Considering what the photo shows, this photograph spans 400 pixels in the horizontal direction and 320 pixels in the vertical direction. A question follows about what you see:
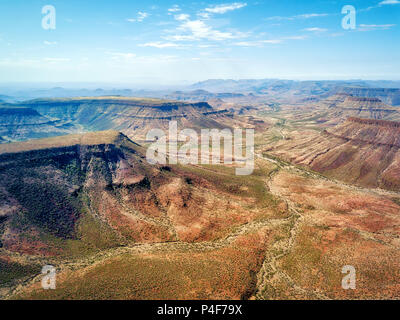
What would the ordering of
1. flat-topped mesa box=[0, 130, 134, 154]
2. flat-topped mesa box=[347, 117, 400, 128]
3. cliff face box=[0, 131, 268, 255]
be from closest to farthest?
cliff face box=[0, 131, 268, 255]
flat-topped mesa box=[0, 130, 134, 154]
flat-topped mesa box=[347, 117, 400, 128]

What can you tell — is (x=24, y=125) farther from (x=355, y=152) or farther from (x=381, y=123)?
(x=381, y=123)

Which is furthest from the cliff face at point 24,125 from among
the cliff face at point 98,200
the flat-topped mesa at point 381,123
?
the flat-topped mesa at point 381,123

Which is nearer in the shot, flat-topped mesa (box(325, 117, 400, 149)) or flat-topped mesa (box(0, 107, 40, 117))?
flat-topped mesa (box(325, 117, 400, 149))

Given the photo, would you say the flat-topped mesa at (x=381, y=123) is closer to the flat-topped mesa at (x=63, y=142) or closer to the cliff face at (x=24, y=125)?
the flat-topped mesa at (x=63, y=142)

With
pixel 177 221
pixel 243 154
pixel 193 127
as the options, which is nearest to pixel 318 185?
pixel 243 154

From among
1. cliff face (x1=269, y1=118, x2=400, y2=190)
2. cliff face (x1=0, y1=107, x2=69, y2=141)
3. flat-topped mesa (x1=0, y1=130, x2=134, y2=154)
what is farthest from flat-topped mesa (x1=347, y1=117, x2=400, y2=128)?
cliff face (x1=0, y1=107, x2=69, y2=141)

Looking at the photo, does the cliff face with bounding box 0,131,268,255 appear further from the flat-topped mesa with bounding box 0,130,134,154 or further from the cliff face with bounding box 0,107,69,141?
the cliff face with bounding box 0,107,69,141

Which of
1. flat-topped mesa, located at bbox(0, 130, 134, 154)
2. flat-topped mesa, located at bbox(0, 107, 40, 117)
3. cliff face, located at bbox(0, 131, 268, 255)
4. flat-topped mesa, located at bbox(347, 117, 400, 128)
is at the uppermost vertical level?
flat-topped mesa, located at bbox(0, 107, 40, 117)
